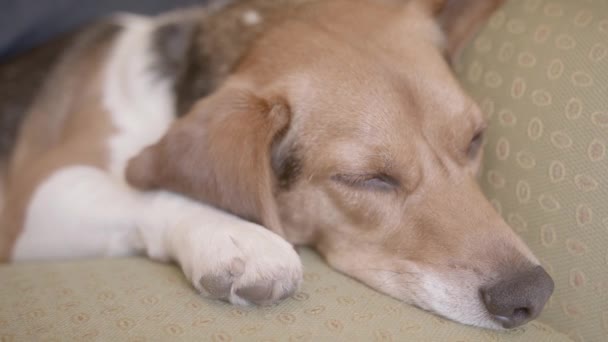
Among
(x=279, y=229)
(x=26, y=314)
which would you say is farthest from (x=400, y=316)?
(x=26, y=314)

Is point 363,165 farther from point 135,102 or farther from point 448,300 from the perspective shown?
point 135,102

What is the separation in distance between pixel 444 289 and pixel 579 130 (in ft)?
1.81

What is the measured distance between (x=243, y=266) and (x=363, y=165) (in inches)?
16.4

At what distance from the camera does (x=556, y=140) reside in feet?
5.76

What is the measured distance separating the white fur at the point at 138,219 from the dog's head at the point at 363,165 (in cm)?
9

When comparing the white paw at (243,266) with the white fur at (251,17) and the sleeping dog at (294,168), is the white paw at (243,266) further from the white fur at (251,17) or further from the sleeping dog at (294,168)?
the white fur at (251,17)

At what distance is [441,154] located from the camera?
5.82 feet

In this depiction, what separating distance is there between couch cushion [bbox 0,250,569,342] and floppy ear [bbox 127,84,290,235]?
0.73 feet

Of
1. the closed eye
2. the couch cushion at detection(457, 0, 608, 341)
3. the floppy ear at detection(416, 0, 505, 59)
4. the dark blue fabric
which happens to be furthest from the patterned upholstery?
the dark blue fabric

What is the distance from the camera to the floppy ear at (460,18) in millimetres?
2172

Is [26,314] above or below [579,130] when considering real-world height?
below

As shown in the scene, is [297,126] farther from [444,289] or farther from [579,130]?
[579,130]

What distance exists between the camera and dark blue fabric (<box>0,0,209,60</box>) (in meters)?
2.76

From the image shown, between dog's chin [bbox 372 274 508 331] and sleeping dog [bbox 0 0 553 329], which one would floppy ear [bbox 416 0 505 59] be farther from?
dog's chin [bbox 372 274 508 331]
